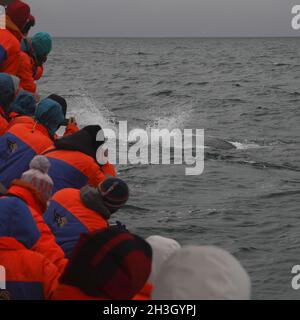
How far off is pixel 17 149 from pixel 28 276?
11.1 ft

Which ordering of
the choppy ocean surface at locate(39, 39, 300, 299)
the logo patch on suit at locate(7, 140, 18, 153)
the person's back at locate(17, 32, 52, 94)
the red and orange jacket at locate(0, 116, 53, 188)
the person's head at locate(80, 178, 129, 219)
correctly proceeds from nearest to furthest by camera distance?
the person's head at locate(80, 178, 129, 219) → the red and orange jacket at locate(0, 116, 53, 188) → the logo patch on suit at locate(7, 140, 18, 153) → the person's back at locate(17, 32, 52, 94) → the choppy ocean surface at locate(39, 39, 300, 299)

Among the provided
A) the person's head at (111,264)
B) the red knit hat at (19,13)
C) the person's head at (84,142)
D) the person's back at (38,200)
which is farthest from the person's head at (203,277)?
the red knit hat at (19,13)

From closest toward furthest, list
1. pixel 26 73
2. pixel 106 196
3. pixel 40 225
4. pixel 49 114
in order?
pixel 40 225 → pixel 106 196 → pixel 49 114 → pixel 26 73

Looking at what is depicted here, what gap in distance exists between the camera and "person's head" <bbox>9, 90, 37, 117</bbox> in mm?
9258

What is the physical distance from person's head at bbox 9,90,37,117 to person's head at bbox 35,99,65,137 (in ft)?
2.74

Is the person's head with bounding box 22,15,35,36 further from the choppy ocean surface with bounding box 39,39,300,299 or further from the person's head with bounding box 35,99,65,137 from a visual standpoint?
the choppy ocean surface with bounding box 39,39,300,299

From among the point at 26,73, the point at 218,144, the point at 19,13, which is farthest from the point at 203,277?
the point at 218,144

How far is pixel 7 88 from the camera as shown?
26.9 feet

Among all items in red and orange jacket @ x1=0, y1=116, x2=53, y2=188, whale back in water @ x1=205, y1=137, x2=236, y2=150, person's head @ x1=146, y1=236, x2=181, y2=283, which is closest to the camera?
person's head @ x1=146, y1=236, x2=181, y2=283

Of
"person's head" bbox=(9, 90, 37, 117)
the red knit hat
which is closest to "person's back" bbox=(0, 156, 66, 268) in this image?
"person's head" bbox=(9, 90, 37, 117)

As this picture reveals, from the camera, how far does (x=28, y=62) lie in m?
10.6

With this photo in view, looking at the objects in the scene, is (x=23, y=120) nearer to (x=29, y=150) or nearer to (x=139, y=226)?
(x=29, y=150)

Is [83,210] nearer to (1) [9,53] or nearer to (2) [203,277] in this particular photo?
(2) [203,277]

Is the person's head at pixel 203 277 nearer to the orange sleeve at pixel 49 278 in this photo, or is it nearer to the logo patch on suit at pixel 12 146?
the orange sleeve at pixel 49 278
